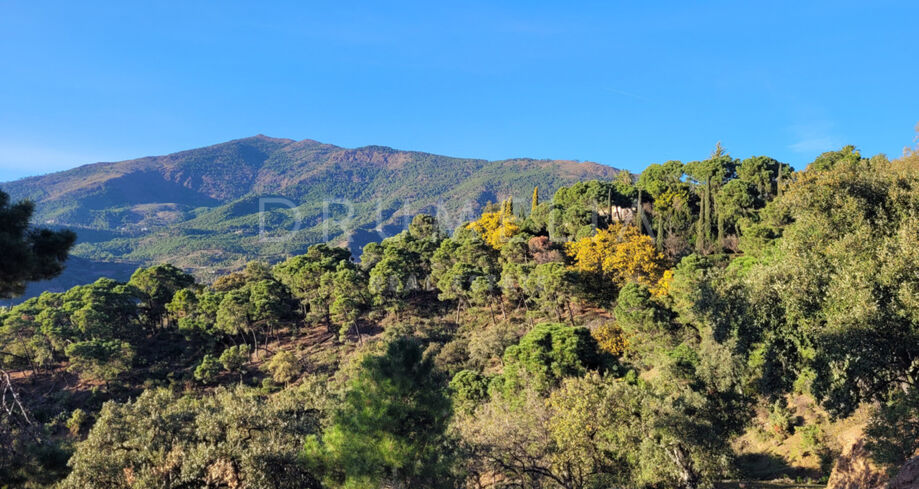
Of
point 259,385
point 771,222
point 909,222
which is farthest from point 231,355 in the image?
point 771,222

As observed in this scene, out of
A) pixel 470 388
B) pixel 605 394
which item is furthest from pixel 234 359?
pixel 605 394

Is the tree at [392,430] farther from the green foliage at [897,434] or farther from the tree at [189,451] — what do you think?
the green foliage at [897,434]

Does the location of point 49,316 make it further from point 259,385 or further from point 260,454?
point 260,454

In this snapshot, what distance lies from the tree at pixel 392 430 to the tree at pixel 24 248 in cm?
682

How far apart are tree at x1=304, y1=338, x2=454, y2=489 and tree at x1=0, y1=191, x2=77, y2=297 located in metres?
6.82

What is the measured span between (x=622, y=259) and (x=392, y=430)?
1248 inches

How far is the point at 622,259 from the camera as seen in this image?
3938 centimetres


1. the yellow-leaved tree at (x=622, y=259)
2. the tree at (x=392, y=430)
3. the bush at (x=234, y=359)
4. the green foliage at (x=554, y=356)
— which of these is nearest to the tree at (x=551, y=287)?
the yellow-leaved tree at (x=622, y=259)

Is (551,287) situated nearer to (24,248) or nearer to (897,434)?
(897,434)

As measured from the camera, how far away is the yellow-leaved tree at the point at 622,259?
3866 centimetres

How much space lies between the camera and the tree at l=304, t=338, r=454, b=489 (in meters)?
11.3

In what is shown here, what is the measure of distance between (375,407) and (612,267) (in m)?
31.5

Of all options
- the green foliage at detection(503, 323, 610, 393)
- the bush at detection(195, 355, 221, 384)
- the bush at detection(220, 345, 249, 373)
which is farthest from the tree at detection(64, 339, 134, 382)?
the green foliage at detection(503, 323, 610, 393)

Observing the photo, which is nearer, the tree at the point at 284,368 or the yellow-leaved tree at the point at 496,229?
the tree at the point at 284,368
